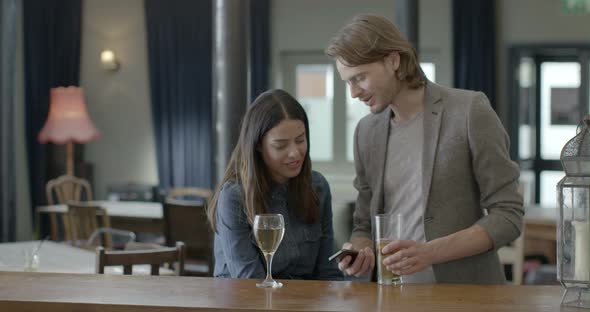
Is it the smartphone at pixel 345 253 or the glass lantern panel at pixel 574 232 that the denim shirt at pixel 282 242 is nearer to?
the smartphone at pixel 345 253

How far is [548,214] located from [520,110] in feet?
10.3

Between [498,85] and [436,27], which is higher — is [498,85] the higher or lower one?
the lower one

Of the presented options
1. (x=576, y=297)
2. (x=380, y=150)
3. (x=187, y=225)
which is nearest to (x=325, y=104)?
(x=187, y=225)

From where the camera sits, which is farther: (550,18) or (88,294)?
(550,18)

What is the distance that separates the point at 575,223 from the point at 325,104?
7497 millimetres

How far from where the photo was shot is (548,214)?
6.03 meters

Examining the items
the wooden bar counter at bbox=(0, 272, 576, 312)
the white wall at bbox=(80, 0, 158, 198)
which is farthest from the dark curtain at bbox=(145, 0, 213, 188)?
the wooden bar counter at bbox=(0, 272, 576, 312)

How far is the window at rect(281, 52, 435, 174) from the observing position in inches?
366

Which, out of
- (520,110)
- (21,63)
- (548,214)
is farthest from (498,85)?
(21,63)

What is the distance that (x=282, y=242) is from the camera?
7.86 ft

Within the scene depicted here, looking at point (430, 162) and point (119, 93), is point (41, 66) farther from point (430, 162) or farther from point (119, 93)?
point (430, 162)

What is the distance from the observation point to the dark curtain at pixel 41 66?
8.81 metres

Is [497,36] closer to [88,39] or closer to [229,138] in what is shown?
[88,39]

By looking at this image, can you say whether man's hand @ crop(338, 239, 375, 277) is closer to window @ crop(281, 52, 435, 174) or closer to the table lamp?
the table lamp
